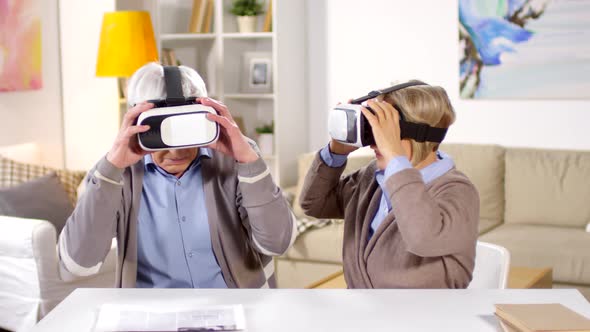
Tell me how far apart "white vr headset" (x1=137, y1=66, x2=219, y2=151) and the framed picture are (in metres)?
3.12

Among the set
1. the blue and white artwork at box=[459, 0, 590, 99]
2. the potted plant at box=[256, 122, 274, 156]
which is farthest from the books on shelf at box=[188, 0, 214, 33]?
the blue and white artwork at box=[459, 0, 590, 99]

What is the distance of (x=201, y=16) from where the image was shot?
16.3 feet

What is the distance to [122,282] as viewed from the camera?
2.04 meters

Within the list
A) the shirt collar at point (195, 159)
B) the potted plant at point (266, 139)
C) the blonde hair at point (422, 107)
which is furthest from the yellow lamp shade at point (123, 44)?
the blonde hair at point (422, 107)

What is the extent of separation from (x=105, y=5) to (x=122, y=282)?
292 cm

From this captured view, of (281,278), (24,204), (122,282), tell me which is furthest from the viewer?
(281,278)

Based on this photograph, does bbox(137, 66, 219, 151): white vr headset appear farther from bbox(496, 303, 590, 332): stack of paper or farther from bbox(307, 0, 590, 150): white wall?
bbox(307, 0, 590, 150): white wall

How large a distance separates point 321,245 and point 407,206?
249cm

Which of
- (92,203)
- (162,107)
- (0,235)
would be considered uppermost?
(162,107)

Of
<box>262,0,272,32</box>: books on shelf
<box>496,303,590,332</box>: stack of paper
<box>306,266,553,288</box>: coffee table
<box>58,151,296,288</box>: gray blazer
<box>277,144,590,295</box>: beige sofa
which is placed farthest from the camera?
<box>262,0,272,32</box>: books on shelf

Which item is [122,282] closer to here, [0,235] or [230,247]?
[230,247]

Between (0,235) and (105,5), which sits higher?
(105,5)

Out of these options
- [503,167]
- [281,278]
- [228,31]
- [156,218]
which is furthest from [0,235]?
[503,167]

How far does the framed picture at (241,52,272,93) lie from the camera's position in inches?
196
